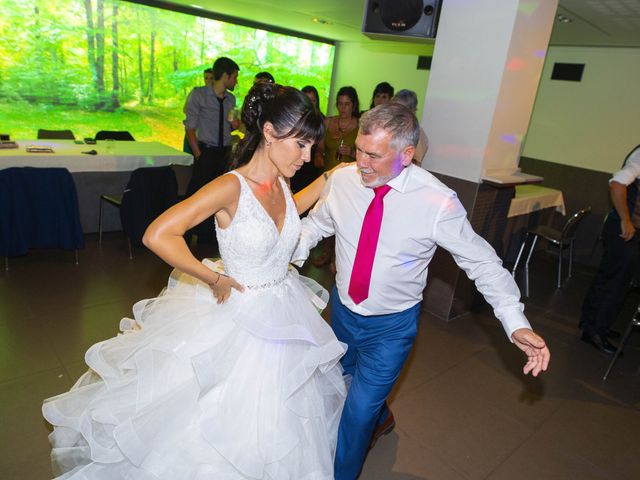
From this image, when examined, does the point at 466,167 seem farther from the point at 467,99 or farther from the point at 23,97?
the point at 23,97

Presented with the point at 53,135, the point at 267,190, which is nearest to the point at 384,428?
the point at 267,190

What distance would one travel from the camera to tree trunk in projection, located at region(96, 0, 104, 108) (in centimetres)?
736

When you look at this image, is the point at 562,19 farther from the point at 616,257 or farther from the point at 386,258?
the point at 386,258

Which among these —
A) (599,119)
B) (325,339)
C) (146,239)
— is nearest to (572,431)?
(325,339)

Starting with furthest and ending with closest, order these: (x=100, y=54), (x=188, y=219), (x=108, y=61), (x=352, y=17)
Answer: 1. (x=108, y=61)
2. (x=100, y=54)
3. (x=352, y=17)
4. (x=188, y=219)

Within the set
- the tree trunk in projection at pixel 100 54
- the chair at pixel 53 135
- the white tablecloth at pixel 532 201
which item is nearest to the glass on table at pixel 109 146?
the chair at pixel 53 135

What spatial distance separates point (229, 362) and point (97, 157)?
367cm

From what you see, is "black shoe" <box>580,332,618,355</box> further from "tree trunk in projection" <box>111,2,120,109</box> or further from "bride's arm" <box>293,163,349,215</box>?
"tree trunk in projection" <box>111,2,120,109</box>

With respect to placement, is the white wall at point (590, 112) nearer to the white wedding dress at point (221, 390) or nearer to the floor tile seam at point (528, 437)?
the floor tile seam at point (528, 437)

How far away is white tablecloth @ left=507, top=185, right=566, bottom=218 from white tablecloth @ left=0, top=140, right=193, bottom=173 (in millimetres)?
3716

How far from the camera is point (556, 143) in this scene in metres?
6.84

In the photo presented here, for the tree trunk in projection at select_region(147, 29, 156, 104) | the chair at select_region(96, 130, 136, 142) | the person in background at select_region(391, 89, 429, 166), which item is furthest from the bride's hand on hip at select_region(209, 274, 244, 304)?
the tree trunk in projection at select_region(147, 29, 156, 104)

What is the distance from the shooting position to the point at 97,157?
14.6 feet

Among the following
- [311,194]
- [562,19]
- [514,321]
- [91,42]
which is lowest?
[514,321]
